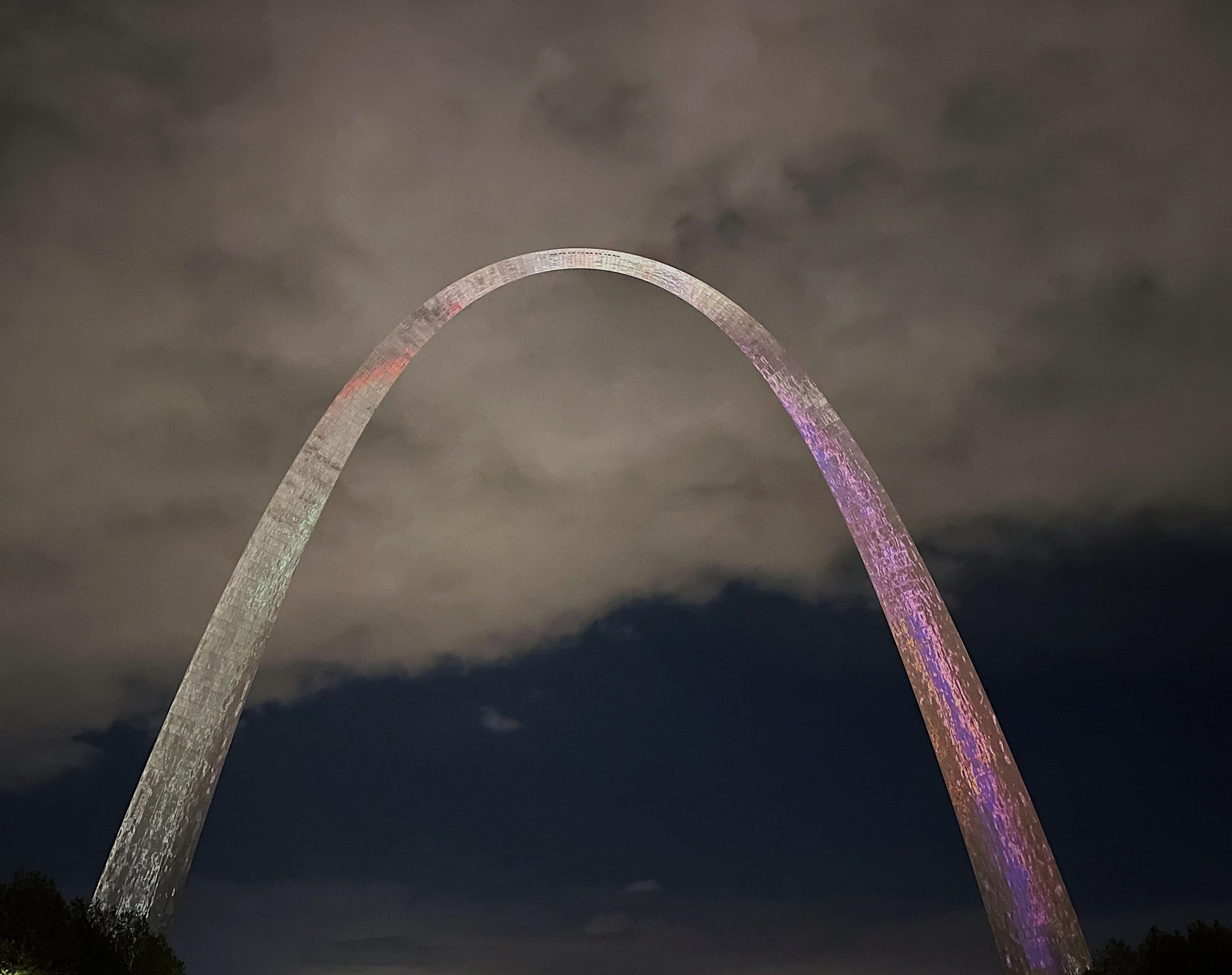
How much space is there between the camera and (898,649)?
32.0 meters

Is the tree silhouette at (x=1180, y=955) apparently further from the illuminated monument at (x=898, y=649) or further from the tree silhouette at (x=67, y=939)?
the tree silhouette at (x=67, y=939)

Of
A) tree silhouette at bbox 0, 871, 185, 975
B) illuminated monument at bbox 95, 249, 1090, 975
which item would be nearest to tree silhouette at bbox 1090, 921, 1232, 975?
illuminated monument at bbox 95, 249, 1090, 975

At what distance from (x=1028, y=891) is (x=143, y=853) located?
24.5 metres

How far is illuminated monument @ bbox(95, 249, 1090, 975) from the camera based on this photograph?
27.6 meters

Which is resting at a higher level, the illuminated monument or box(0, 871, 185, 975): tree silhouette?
the illuminated monument

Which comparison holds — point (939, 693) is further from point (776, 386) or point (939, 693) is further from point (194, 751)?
point (194, 751)

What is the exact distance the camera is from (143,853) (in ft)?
90.8

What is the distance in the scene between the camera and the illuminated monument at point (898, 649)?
2756cm

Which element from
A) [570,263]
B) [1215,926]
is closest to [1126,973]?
[1215,926]

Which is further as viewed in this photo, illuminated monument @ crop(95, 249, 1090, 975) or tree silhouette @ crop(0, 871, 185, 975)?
illuminated monument @ crop(95, 249, 1090, 975)

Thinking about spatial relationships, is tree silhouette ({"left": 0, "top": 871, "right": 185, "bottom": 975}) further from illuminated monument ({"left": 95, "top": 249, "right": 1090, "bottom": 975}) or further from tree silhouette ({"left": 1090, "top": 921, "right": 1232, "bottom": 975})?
tree silhouette ({"left": 1090, "top": 921, "right": 1232, "bottom": 975})

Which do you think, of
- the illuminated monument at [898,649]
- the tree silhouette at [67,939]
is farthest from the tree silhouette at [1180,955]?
the tree silhouette at [67,939]

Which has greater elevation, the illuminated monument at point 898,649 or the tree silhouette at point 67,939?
the illuminated monument at point 898,649

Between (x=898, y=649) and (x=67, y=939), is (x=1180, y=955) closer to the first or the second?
(x=898, y=649)
